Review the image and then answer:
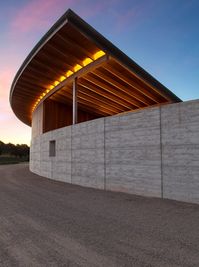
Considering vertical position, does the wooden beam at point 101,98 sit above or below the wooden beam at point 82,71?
below

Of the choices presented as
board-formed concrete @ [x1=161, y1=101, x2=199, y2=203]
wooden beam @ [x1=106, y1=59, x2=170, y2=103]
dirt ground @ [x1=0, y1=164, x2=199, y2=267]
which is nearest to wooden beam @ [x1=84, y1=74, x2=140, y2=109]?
wooden beam @ [x1=106, y1=59, x2=170, y2=103]

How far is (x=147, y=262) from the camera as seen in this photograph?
135 inches

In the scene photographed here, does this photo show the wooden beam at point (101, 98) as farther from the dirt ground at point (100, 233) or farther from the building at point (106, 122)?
the dirt ground at point (100, 233)

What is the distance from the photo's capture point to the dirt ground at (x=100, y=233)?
11.8 feet

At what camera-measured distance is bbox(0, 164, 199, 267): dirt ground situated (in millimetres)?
3582

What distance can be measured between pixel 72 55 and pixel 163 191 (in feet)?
31.9

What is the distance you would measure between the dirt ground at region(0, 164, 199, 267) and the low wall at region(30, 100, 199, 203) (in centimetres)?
95

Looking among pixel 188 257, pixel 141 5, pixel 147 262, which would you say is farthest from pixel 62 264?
pixel 141 5

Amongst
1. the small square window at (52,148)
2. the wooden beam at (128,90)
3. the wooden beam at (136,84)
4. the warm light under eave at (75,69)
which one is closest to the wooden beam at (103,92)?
the warm light under eave at (75,69)

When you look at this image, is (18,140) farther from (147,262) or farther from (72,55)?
(147,262)

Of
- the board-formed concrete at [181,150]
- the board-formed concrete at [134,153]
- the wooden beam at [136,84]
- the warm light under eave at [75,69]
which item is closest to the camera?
the board-formed concrete at [181,150]

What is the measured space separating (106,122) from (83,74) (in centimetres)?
533

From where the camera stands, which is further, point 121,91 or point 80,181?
point 121,91

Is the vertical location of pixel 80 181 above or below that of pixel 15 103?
below
